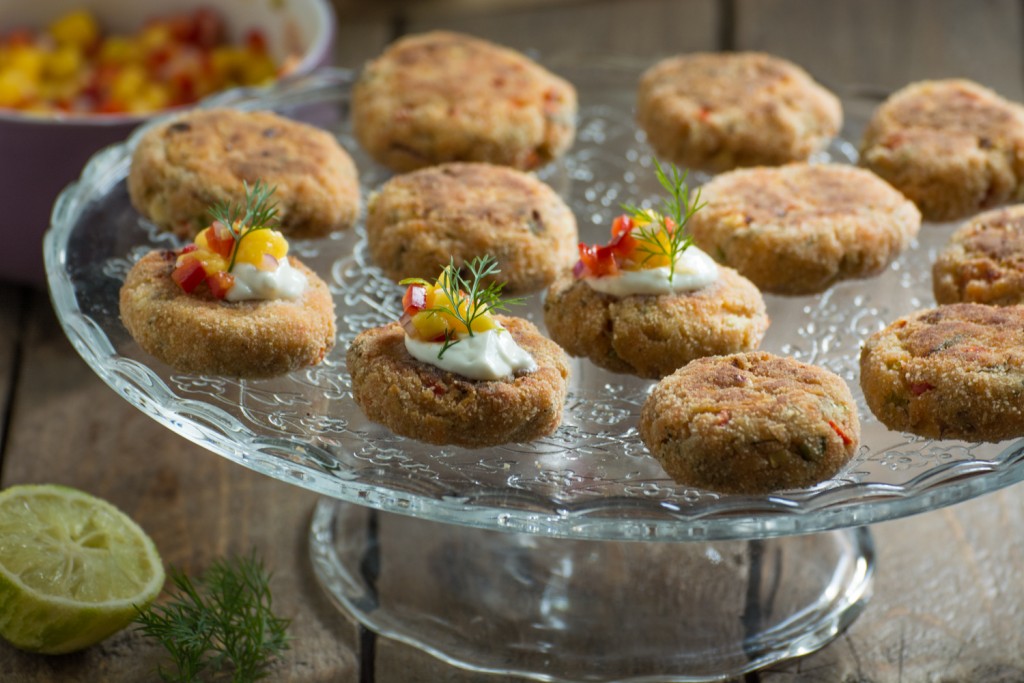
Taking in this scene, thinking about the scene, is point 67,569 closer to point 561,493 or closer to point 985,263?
point 561,493

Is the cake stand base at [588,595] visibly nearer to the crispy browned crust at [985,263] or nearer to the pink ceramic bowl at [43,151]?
the crispy browned crust at [985,263]

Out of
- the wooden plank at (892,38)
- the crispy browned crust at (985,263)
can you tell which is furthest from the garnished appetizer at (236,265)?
the wooden plank at (892,38)

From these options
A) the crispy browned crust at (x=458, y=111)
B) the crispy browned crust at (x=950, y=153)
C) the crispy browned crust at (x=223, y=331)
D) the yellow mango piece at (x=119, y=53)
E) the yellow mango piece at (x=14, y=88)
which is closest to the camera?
the crispy browned crust at (x=223, y=331)

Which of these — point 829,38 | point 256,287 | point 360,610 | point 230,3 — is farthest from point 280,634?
point 829,38

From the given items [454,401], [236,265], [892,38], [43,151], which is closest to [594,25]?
Result: [892,38]

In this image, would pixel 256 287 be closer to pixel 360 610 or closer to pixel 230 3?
pixel 360 610

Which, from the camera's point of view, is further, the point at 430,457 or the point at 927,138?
the point at 927,138
